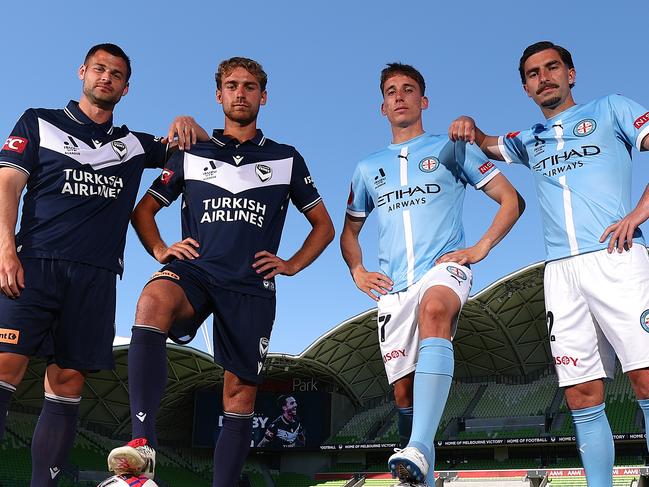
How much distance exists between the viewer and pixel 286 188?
525 centimetres

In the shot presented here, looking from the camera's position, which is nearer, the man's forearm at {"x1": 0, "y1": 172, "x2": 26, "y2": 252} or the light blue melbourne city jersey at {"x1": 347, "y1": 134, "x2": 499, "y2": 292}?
the man's forearm at {"x1": 0, "y1": 172, "x2": 26, "y2": 252}

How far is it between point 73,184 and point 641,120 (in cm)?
401

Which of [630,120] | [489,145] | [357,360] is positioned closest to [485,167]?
[489,145]

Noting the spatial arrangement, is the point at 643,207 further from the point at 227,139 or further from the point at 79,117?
the point at 79,117

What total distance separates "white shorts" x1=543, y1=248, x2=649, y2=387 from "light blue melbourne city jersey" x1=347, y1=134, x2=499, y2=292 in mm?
842

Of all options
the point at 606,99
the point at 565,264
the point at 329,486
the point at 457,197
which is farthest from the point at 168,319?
the point at 329,486

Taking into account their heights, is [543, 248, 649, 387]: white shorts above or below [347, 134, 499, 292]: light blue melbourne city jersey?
below

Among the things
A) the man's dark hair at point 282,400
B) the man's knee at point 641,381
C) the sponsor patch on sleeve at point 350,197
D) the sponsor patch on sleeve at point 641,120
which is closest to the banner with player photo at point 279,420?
the man's dark hair at point 282,400

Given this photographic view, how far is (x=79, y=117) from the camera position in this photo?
5105 millimetres

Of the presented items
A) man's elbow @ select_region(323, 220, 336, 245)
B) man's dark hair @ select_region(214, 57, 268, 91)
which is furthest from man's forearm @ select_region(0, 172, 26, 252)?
man's elbow @ select_region(323, 220, 336, 245)

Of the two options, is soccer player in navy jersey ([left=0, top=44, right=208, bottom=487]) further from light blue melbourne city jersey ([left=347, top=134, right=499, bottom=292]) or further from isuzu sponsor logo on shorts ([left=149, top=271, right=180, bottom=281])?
Answer: light blue melbourne city jersey ([left=347, top=134, right=499, bottom=292])

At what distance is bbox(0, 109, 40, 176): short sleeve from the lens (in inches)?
185

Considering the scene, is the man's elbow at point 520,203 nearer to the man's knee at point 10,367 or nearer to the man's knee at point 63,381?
the man's knee at point 63,381

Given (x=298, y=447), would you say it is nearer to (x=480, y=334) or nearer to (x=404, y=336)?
(x=480, y=334)
